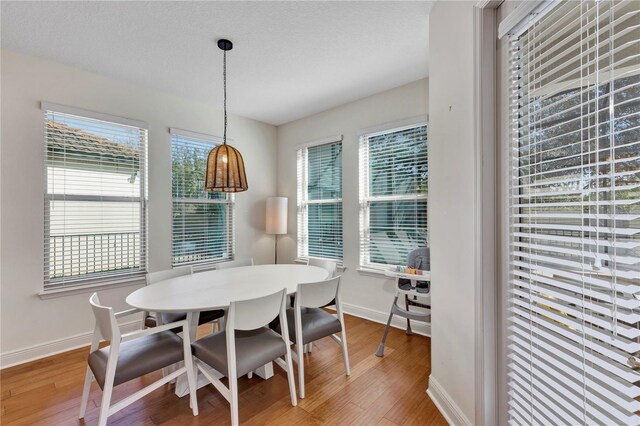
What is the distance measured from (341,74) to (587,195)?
2549 millimetres

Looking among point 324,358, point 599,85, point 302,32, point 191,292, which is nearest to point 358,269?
point 324,358

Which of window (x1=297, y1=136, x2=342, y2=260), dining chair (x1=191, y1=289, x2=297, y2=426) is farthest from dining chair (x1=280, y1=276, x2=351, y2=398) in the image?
window (x1=297, y1=136, x2=342, y2=260)

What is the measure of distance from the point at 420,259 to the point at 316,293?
52.1 inches

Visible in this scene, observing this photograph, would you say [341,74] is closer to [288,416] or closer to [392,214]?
[392,214]

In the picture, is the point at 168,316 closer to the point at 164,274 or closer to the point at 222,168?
the point at 164,274

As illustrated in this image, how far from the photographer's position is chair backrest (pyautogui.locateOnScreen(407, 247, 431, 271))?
2861mm

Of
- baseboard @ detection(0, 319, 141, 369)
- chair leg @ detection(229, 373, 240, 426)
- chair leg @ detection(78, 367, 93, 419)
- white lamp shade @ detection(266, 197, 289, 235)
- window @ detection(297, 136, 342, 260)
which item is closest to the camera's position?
chair leg @ detection(229, 373, 240, 426)

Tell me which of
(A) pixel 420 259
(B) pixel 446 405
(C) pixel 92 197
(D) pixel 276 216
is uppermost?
(C) pixel 92 197

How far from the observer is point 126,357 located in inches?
66.2

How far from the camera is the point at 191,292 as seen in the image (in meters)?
2.09

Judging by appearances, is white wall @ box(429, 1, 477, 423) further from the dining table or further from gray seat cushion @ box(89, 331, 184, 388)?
gray seat cushion @ box(89, 331, 184, 388)

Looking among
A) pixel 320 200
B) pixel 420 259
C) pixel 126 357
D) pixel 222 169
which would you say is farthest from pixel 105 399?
pixel 320 200

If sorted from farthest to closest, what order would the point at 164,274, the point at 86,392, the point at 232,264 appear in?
the point at 232,264
the point at 164,274
the point at 86,392

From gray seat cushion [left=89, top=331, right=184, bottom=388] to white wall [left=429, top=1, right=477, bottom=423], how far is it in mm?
1712
